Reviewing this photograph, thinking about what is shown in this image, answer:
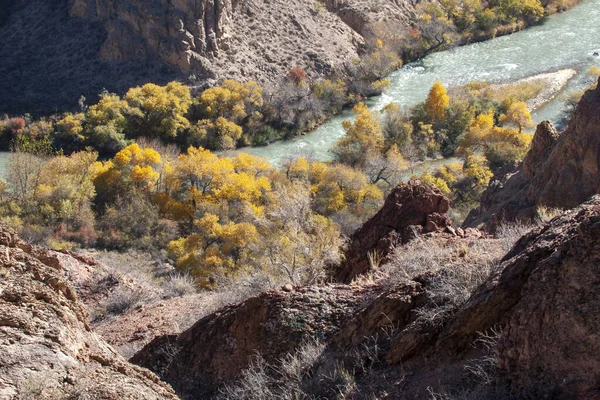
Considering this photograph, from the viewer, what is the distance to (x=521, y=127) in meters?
42.6

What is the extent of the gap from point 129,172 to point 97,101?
13685 mm

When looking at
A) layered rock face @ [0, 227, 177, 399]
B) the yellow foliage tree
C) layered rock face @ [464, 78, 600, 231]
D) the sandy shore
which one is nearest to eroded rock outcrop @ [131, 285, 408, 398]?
layered rock face @ [0, 227, 177, 399]

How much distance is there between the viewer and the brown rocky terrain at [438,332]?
6184mm

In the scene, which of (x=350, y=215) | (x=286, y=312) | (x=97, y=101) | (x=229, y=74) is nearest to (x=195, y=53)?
(x=229, y=74)

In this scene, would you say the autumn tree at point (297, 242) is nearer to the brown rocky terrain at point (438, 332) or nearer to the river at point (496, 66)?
the brown rocky terrain at point (438, 332)

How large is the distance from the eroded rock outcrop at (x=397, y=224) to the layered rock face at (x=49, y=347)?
264 inches

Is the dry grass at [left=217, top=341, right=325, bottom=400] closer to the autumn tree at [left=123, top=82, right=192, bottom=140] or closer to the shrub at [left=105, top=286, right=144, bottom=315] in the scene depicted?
the shrub at [left=105, top=286, right=144, bottom=315]

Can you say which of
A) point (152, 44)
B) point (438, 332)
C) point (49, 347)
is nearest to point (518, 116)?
point (152, 44)

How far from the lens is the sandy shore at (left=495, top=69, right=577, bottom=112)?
47156 mm

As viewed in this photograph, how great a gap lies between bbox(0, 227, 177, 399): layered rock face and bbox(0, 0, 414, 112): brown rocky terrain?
45.1 metres

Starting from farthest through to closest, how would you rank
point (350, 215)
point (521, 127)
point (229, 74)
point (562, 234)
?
point (229, 74), point (521, 127), point (350, 215), point (562, 234)

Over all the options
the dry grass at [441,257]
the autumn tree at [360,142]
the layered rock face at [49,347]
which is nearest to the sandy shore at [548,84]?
the autumn tree at [360,142]

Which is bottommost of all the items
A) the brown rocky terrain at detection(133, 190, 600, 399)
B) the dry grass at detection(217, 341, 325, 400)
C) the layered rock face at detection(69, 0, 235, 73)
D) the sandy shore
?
the sandy shore

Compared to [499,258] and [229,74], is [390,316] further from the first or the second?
[229,74]
